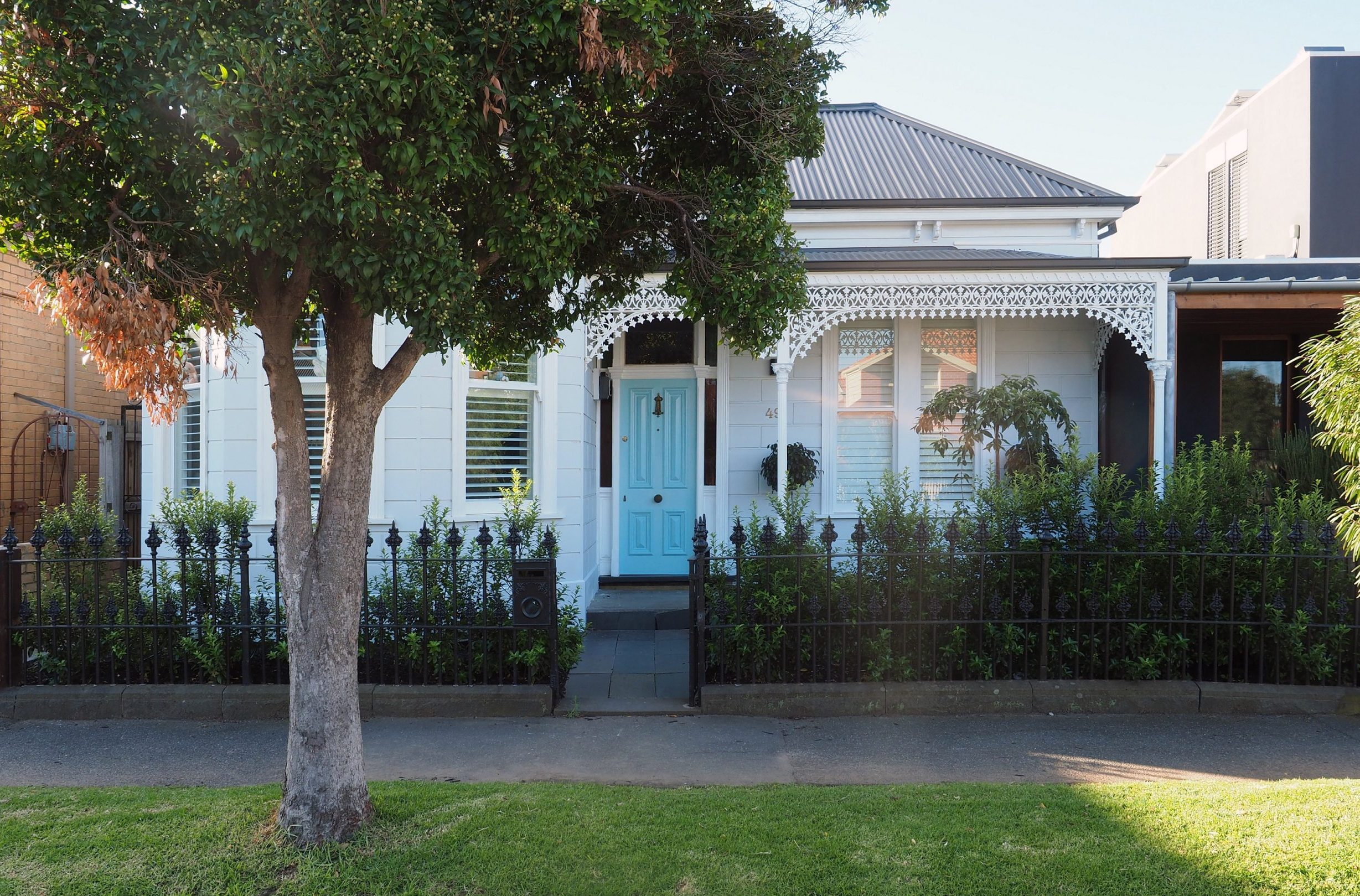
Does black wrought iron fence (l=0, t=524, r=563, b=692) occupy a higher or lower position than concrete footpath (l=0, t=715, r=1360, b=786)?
higher

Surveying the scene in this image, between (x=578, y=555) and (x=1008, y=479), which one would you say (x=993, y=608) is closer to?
(x=1008, y=479)

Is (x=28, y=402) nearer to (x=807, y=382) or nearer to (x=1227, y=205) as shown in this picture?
(x=807, y=382)

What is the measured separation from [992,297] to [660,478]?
3956 millimetres

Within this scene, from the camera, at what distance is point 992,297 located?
8758 millimetres

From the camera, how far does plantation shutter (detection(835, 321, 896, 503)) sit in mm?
10125

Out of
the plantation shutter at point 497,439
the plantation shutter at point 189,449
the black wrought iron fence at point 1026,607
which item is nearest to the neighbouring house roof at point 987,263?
the plantation shutter at point 497,439

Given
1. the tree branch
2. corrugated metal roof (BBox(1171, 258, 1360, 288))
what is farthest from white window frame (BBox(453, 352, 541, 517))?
corrugated metal roof (BBox(1171, 258, 1360, 288))

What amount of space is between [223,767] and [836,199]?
837 cm

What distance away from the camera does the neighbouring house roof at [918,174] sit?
10.4 metres

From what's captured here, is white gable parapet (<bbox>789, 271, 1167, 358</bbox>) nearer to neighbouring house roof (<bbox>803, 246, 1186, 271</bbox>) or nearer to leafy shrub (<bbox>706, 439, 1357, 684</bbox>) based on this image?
neighbouring house roof (<bbox>803, 246, 1186, 271</bbox>)

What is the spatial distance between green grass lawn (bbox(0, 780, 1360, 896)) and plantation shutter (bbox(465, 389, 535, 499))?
3.93 m

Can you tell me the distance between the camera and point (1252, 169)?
1530 centimetres

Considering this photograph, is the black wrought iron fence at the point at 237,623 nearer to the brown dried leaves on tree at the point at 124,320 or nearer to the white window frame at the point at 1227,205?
the brown dried leaves on tree at the point at 124,320

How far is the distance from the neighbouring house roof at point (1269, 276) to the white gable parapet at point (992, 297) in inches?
17.4
